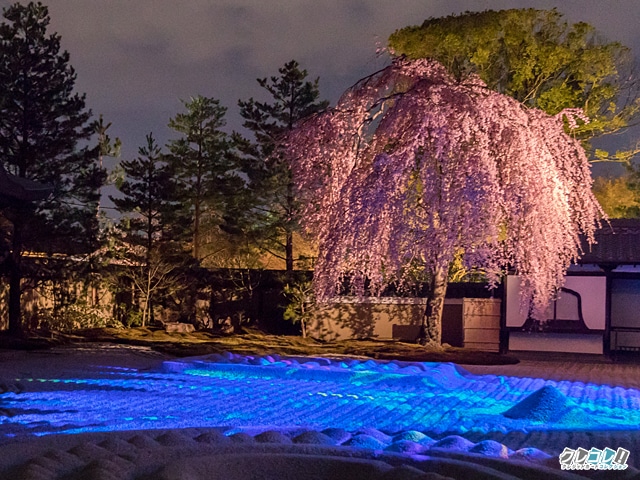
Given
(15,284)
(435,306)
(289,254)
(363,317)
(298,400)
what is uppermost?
(289,254)

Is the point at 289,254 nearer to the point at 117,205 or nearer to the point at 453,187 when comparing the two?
the point at 117,205

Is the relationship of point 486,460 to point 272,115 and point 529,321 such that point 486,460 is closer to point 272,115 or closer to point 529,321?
point 529,321

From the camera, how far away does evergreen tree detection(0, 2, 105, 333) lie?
13328 millimetres

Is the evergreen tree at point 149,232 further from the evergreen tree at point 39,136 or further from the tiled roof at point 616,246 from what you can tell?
the tiled roof at point 616,246

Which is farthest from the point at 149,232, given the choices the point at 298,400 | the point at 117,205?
the point at 298,400

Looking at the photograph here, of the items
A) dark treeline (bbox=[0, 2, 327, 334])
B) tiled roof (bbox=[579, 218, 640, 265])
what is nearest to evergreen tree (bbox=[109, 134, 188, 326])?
dark treeline (bbox=[0, 2, 327, 334])

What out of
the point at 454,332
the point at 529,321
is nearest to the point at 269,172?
the point at 454,332

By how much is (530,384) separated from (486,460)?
210 inches

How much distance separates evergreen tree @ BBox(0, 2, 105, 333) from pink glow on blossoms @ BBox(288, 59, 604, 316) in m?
5.48

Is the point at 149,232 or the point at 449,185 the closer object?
the point at 449,185

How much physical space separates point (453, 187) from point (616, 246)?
4.56 metres

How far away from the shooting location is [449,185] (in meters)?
10.4

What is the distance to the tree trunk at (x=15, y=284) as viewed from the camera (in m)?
13.2

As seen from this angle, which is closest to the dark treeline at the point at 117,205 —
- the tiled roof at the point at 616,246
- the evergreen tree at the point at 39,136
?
the evergreen tree at the point at 39,136
